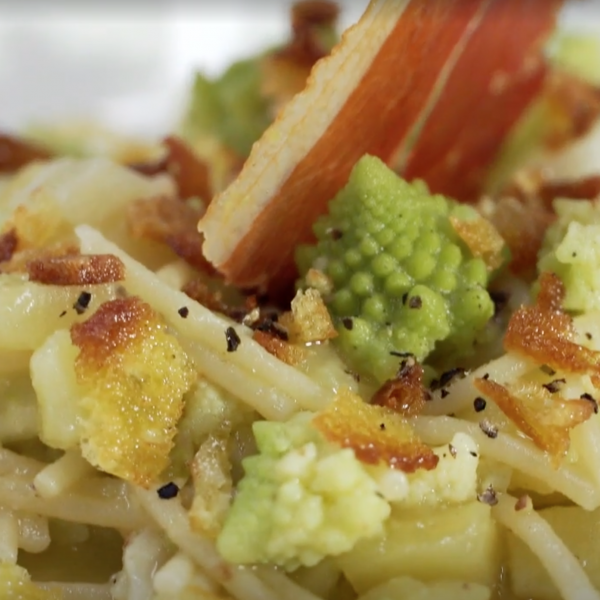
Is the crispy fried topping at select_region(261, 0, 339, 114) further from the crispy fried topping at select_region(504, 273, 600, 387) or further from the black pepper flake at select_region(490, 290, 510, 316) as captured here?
the crispy fried topping at select_region(504, 273, 600, 387)

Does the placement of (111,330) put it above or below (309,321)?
below

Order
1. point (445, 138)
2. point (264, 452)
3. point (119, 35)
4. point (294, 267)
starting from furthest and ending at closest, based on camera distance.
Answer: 1. point (119, 35)
2. point (445, 138)
3. point (294, 267)
4. point (264, 452)

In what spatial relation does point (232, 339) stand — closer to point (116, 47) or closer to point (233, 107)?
point (233, 107)

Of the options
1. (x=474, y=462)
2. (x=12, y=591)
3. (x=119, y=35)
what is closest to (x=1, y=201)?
(x=12, y=591)

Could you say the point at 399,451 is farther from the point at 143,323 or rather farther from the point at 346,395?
the point at 143,323

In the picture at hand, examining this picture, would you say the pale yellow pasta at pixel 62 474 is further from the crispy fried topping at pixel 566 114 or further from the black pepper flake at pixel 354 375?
the crispy fried topping at pixel 566 114

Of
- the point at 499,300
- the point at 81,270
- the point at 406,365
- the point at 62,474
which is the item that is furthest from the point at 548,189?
the point at 62,474

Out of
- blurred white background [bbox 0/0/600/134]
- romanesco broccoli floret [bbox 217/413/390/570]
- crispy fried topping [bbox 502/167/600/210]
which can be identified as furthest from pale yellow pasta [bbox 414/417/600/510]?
blurred white background [bbox 0/0/600/134]
